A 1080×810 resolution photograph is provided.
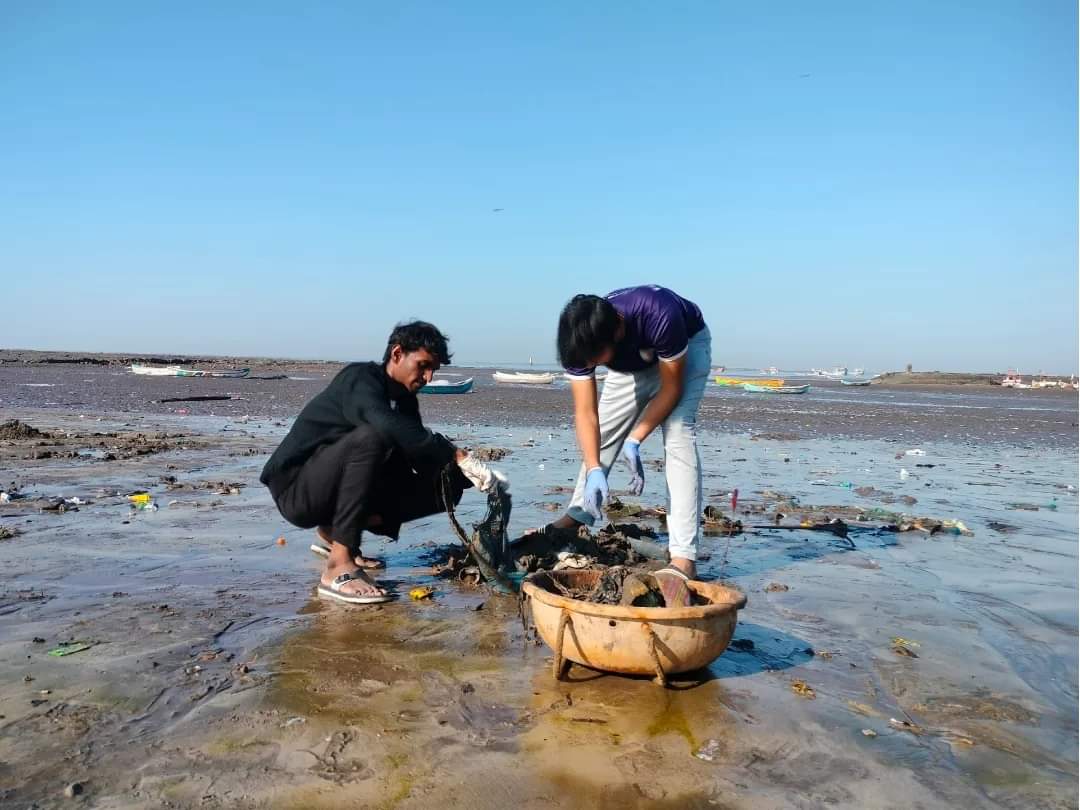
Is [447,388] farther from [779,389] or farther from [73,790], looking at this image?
[73,790]

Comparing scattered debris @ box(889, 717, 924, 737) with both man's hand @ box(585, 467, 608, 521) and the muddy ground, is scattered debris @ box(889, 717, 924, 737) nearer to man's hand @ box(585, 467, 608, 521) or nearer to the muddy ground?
man's hand @ box(585, 467, 608, 521)

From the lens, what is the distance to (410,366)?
164 inches

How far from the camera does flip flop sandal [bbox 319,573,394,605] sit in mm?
3961

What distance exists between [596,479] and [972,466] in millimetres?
9240

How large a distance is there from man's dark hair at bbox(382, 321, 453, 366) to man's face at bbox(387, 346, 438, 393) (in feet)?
0.07

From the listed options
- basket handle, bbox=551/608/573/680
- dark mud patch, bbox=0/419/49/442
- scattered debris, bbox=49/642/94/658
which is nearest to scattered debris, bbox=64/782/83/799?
scattered debris, bbox=49/642/94/658

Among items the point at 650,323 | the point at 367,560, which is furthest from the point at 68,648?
the point at 650,323

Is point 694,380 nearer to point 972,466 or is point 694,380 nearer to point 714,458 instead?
point 714,458

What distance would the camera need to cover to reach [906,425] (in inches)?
752

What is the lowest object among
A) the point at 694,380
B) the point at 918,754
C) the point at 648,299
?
the point at 918,754

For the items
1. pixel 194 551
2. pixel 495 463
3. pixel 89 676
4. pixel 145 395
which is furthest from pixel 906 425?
pixel 145 395

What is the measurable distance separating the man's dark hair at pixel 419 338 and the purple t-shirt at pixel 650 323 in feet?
2.30

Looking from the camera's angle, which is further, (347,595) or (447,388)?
(447,388)

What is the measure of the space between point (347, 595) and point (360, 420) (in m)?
0.89
